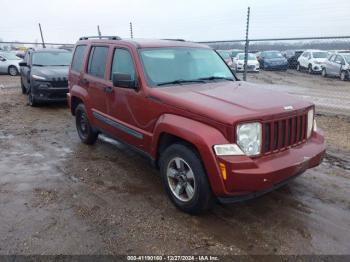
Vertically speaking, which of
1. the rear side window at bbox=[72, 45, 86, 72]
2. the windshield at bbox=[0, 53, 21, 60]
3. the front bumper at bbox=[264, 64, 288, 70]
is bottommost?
the front bumper at bbox=[264, 64, 288, 70]

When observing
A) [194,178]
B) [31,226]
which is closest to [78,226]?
[31,226]

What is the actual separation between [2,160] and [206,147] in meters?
4.13

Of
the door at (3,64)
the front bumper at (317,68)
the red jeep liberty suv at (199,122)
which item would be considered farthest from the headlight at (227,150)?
the door at (3,64)

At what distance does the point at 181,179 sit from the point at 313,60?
21.9 m

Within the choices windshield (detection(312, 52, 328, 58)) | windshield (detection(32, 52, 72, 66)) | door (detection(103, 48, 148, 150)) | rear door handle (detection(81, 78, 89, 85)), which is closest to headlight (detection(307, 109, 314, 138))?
door (detection(103, 48, 148, 150))

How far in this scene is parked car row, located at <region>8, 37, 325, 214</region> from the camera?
3.47 metres

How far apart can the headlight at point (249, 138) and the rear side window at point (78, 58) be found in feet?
12.9

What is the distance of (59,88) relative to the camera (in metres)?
10.2

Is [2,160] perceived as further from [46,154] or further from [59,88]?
[59,88]

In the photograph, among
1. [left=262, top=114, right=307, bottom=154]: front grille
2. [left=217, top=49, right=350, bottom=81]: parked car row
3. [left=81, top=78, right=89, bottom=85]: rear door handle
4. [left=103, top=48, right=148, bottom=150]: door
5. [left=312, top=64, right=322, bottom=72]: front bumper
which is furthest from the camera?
[left=312, top=64, right=322, bottom=72]: front bumper

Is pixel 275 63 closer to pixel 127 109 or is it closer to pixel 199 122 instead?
pixel 127 109

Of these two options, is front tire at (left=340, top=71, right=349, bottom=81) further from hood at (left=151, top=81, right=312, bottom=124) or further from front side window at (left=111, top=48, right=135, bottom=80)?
front side window at (left=111, top=48, right=135, bottom=80)

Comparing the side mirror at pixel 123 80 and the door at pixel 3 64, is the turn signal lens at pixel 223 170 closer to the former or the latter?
the side mirror at pixel 123 80

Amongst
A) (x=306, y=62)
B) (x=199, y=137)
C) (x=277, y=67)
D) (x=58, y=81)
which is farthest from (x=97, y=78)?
(x=277, y=67)
